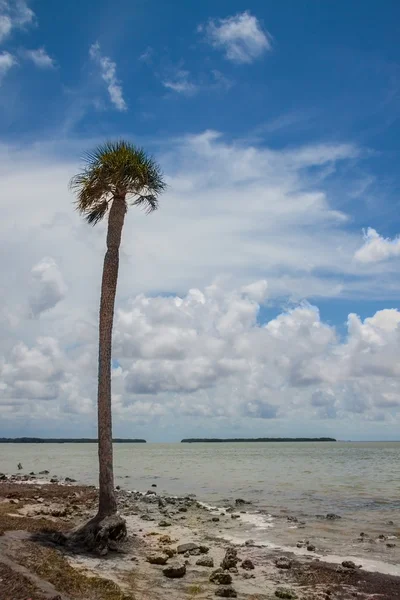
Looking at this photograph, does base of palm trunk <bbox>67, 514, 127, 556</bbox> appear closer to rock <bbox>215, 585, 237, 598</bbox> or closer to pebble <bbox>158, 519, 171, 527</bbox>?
rock <bbox>215, 585, 237, 598</bbox>

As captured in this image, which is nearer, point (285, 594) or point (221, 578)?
point (285, 594)

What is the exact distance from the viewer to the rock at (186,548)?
18.9 meters

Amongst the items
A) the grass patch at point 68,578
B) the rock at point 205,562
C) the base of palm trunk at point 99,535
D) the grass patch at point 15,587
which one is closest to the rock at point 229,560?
the rock at point 205,562

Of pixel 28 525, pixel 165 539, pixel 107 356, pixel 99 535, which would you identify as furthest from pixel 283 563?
pixel 28 525

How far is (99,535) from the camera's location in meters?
17.9

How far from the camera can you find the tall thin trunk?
19109 mm

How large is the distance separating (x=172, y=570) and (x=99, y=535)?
345 cm

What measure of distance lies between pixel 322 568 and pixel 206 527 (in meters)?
9.25

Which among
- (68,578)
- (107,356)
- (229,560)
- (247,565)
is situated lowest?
(247,565)

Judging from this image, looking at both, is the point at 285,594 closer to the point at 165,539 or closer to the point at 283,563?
the point at 283,563

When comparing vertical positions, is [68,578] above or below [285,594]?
above

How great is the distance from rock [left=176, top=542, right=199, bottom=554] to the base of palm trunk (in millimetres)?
1966

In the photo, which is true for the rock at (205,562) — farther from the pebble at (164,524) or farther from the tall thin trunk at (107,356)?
the pebble at (164,524)

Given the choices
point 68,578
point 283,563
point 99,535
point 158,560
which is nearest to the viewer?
point 68,578
